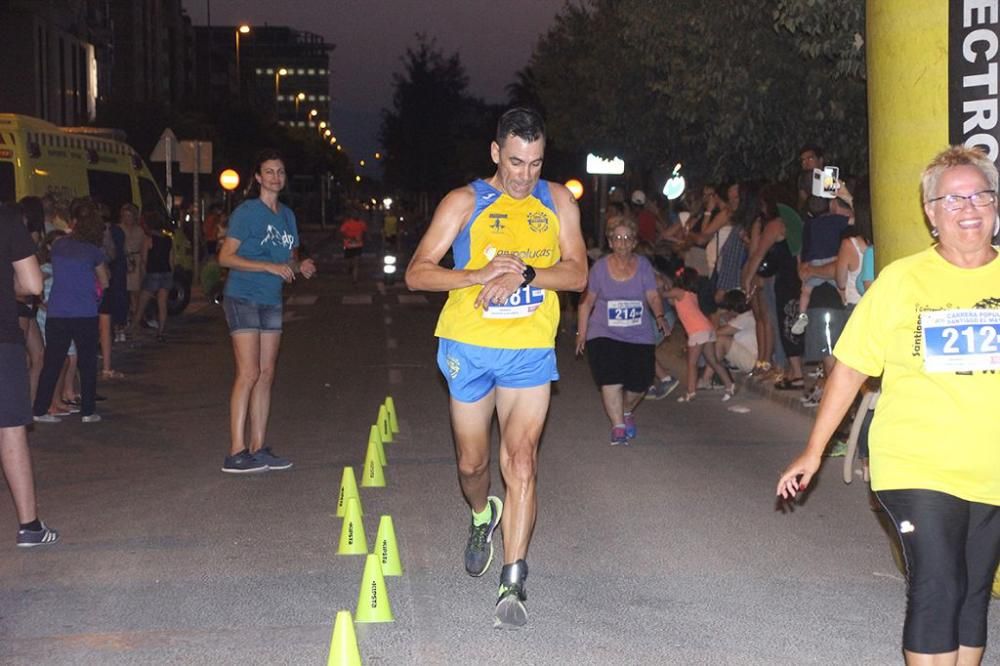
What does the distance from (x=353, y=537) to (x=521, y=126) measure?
253 cm

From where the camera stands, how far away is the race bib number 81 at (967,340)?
4.41 m

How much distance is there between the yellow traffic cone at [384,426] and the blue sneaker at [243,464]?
4.15 ft

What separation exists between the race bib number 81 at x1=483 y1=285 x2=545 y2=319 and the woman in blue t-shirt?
3.34 m

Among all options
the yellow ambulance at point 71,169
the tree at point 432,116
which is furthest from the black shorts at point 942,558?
the tree at point 432,116

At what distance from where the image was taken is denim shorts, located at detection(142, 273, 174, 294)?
2012 cm

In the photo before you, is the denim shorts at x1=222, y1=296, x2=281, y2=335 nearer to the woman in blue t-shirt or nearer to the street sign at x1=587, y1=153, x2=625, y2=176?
the woman in blue t-shirt

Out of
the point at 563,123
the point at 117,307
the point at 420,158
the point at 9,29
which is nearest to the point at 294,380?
the point at 117,307

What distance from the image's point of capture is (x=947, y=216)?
4.52 m

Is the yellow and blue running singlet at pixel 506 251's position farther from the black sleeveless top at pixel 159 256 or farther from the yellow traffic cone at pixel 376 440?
the black sleeveless top at pixel 159 256

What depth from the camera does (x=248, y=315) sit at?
955cm

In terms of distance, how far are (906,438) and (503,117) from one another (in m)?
2.49

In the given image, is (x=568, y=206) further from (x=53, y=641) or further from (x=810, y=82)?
(x=810, y=82)

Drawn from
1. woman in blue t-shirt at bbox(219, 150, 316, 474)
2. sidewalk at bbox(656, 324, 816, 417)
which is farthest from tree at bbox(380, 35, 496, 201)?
woman in blue t-shirt at bbox(219, 150, 316, 474)

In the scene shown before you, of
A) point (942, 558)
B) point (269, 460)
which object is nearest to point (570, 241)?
point (942, 558)
